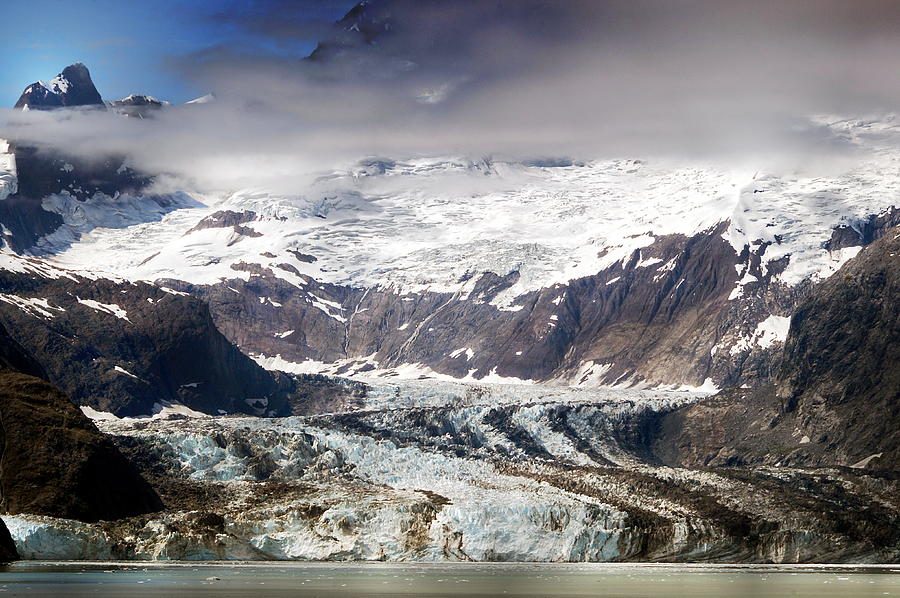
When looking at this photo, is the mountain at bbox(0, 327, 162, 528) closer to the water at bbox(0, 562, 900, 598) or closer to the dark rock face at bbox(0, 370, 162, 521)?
the dark rock face at bbox(0, 370, 162, 521)

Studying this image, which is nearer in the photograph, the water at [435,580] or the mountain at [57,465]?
the water at [435,580]

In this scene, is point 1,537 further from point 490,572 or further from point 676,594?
point 676,594

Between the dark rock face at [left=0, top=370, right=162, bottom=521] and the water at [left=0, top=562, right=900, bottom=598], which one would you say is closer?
the water at [left=0, top=562, right=900, bottom=598]

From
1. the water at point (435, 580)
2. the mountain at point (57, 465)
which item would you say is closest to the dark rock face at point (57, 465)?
the mountain at point (57, 465)

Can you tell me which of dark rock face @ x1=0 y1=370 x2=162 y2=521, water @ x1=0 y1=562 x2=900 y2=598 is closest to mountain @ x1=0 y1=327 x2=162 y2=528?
dark rock face @ x1=0 y1=370 x2=162 y2=521

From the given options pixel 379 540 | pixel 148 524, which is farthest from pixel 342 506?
pixel 148 524

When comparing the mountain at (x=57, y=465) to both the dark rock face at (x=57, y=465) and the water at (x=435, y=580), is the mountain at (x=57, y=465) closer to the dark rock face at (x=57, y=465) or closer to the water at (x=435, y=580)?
the dark rock face at (x=57, y=465)
